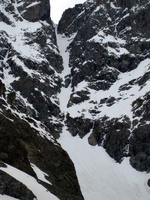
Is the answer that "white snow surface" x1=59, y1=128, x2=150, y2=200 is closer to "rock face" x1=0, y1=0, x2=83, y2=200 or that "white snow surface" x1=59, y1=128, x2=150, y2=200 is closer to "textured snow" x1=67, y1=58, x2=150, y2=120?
"rock face" x1=0, y1=0, x2=83, y2=200

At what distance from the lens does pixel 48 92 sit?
13750 cm

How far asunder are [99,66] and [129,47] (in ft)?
40.3

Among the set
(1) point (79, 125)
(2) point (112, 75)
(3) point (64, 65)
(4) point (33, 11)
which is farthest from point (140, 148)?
(4) point (33, 11)

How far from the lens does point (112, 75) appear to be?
13988 cm

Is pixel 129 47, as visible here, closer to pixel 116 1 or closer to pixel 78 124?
pixel 116 1

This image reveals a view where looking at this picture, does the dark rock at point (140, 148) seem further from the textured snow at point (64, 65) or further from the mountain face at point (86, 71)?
the textured snow at point (64, 65)

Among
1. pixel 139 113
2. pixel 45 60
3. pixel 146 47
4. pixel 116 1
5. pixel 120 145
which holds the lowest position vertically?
pixel 120 145

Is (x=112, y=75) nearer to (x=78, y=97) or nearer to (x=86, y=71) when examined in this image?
(x=86, y=71)

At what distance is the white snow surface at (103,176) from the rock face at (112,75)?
3.37 metres

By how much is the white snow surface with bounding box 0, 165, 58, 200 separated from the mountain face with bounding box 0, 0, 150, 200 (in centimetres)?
2665

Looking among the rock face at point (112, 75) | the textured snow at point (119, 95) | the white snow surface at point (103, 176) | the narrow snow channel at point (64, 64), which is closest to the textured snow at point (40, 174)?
the white snow surface at point (103, 176)

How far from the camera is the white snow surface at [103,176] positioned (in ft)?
257

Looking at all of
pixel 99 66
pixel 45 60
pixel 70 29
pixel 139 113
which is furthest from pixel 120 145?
pixel 70 29

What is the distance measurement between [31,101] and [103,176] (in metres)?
46.8
